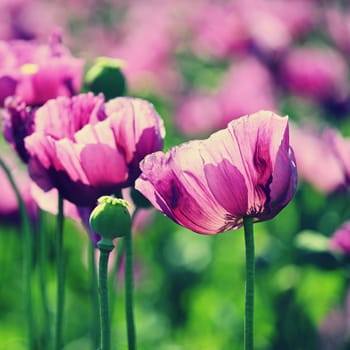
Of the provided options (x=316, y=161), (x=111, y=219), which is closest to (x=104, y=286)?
(x=111, y=219)

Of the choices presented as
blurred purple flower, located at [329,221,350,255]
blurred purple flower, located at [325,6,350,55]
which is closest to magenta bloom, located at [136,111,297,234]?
blurred purple flower, located at [329,221,350,255]

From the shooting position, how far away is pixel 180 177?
728mm

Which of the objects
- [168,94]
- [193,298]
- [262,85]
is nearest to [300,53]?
[262,85]

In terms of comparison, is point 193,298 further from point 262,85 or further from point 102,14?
point 102,14

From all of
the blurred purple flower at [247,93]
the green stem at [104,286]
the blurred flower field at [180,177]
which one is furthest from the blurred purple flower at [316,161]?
the green stem at [104,286]

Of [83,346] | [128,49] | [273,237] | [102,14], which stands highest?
[102,14]

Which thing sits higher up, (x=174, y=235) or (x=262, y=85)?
(x=262, y=85)

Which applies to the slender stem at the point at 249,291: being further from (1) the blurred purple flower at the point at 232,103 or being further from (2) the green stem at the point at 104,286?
(1) the blurred purple flower at the point at 232,103

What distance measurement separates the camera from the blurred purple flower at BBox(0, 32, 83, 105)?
947mm

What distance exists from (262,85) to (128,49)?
0.49 metres

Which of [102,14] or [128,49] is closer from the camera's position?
[128,49]

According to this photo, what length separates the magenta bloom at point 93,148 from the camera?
31.7 inches

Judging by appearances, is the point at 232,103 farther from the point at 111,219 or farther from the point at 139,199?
the point at 111,219

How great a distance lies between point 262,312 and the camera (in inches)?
63.3
